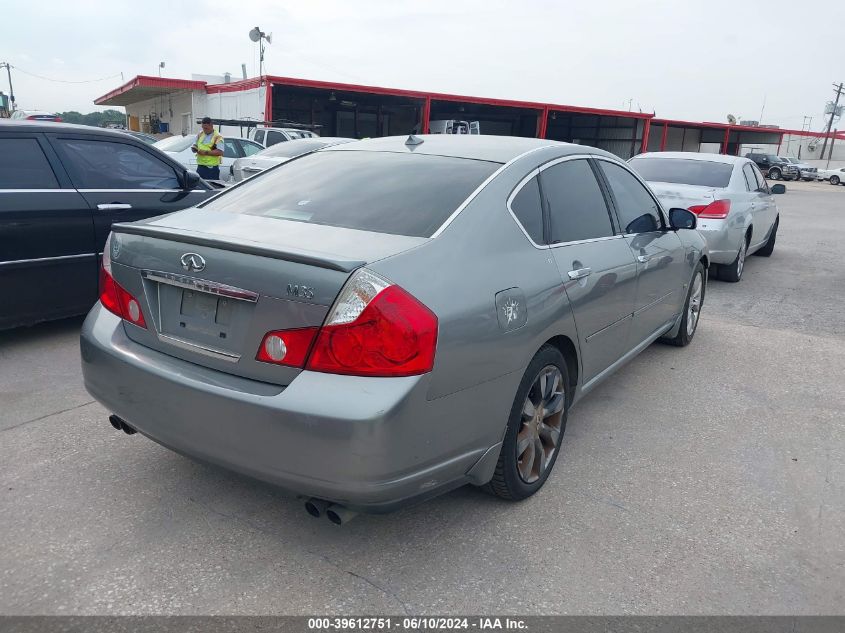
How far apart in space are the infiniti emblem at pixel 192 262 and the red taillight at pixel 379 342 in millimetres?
580

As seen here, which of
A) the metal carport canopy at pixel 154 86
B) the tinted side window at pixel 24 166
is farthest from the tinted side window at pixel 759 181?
the metal carport canopy at pixel 154 86

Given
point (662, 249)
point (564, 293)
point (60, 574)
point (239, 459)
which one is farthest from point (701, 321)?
point (60, 574)

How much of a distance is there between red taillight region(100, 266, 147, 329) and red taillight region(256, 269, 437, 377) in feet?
2.86

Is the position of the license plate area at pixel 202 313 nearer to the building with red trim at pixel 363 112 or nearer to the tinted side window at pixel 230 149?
the tinted side window at pixel 230 149

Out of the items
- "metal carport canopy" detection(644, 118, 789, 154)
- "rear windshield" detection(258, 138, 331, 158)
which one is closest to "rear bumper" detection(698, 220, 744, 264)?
"rear windshield" detection(258, 138, 331, 158)

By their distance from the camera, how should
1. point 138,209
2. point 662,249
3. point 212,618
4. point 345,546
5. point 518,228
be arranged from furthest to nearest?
point 138,209 < point 662,249 < point 518,228 < point 345,546 < point 212,618

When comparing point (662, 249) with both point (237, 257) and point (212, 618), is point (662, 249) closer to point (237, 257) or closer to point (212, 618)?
point (237, 257)

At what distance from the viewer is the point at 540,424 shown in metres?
3.23

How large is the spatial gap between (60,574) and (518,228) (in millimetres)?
2235

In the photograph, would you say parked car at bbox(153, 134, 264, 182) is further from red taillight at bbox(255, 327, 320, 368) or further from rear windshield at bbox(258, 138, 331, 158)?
red taillight at bbox(255, 327, 320, 368)

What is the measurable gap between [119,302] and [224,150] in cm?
1361

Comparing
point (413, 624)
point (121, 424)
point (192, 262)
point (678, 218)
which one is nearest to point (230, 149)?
point (678, 218)

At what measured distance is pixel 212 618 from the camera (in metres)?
2.35

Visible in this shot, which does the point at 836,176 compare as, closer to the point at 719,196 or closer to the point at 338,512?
the point at 719,196
